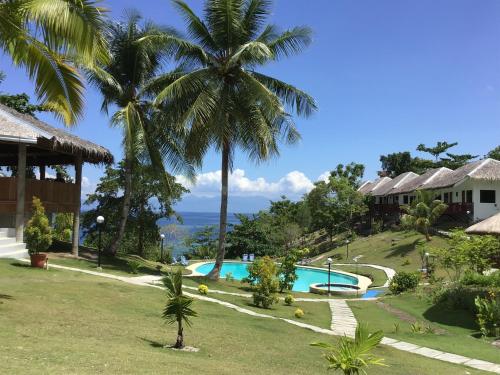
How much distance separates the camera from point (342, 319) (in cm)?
1525

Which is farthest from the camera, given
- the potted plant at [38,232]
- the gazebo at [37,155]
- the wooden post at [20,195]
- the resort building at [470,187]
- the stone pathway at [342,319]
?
the resort building at [470,187]

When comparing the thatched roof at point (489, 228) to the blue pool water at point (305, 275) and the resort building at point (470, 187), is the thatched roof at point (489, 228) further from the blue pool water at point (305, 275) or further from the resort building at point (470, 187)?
the resort building at point (470, 187)

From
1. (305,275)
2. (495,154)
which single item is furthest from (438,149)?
(305,275)

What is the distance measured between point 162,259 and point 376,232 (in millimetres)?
19497

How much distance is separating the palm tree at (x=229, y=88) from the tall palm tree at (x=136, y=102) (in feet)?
5.13

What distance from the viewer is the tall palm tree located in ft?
66.8

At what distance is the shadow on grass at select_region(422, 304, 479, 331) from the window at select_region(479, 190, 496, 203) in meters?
20.4

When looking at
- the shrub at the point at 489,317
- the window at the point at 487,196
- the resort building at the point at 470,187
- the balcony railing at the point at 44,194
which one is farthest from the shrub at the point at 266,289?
the window at the point at 487,196

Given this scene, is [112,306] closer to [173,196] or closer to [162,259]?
[173,196]

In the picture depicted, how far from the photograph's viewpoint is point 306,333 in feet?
39.2

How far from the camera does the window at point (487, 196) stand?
34.4m

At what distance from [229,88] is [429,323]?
1116cm

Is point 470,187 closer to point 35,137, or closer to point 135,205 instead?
point 135,205

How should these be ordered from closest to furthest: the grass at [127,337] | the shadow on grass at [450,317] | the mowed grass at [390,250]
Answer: the grass at [127,337]
the shadow on grass at [450,317]
the mowed grass at [390,250]
